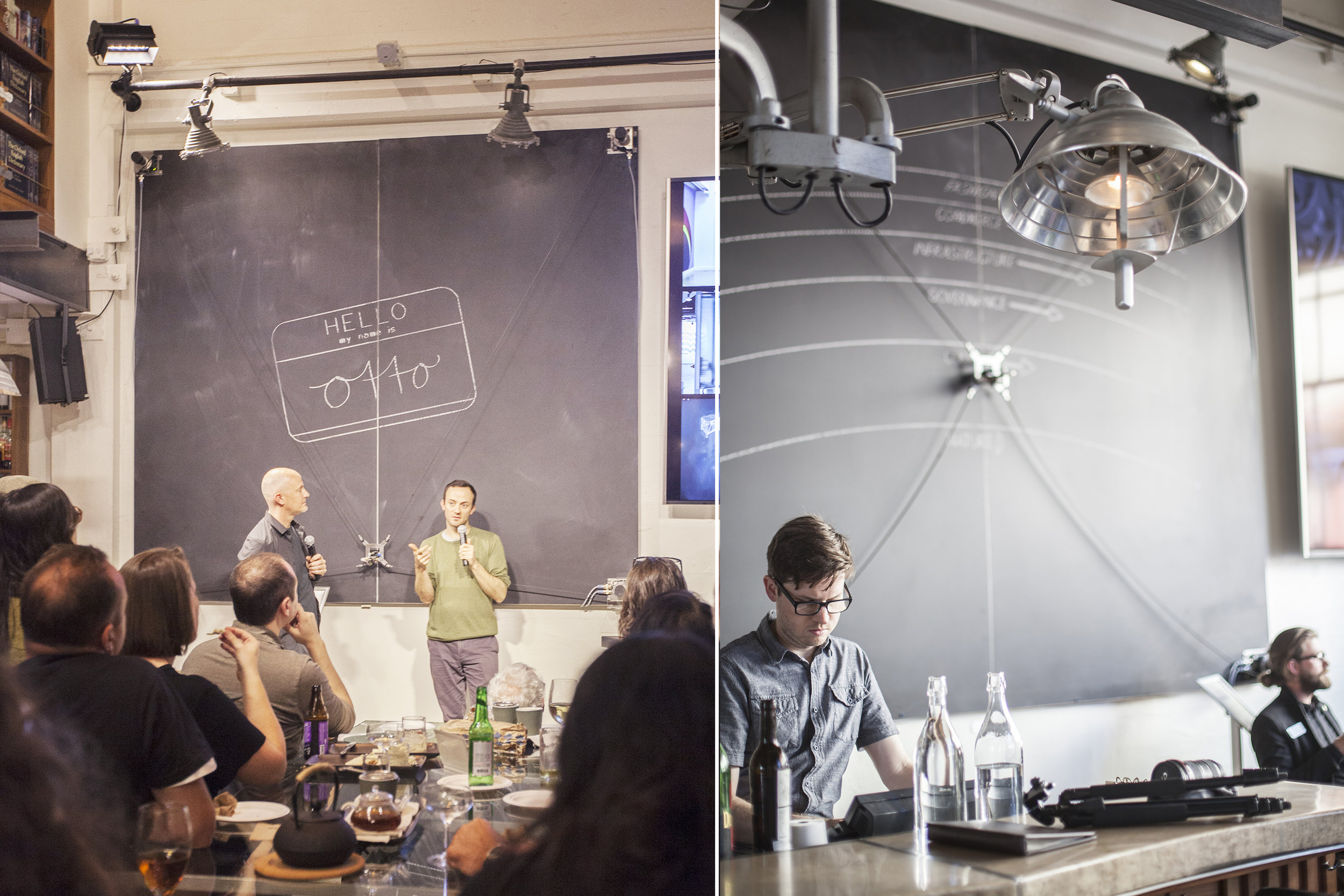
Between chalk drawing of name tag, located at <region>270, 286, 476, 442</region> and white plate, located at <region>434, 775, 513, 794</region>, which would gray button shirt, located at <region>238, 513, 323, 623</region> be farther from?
white plate, located at <region>434, 775, 513, 794</region>

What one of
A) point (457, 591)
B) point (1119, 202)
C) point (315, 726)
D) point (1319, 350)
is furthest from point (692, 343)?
point (1319, 350)

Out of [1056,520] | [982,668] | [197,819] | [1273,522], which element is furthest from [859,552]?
[197,819]

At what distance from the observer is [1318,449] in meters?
2.56

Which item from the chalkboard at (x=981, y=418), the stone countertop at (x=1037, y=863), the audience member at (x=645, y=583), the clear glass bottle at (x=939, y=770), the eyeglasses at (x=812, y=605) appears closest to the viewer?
the audience member at (x=645, y=583)

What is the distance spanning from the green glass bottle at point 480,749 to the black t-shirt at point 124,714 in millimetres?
284

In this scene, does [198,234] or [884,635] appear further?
[884,635]

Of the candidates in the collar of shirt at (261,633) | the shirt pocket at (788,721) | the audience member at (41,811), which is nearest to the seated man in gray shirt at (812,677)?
the shirt pocket at (788,721)

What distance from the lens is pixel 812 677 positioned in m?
1.92

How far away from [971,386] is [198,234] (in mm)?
1988

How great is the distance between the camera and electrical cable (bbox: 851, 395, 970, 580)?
7.39 ft

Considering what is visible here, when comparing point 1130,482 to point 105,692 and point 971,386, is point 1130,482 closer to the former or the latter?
point 971,386

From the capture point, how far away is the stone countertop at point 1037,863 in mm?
1477

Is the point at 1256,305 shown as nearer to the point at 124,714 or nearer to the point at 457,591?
the point at 457,591

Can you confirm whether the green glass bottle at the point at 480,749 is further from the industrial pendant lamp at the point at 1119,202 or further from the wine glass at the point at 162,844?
the industrial pendant lamp at the point at 1119,202
